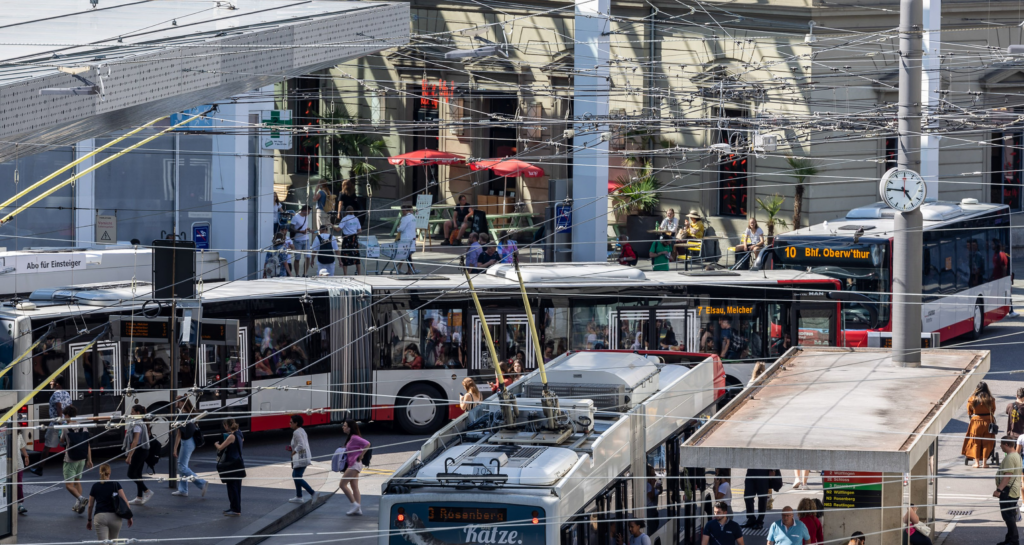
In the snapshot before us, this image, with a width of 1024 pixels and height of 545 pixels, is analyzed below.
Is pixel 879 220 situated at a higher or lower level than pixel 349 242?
higher

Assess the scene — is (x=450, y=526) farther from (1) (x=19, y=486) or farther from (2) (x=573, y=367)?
(1) (x=19, y=486)

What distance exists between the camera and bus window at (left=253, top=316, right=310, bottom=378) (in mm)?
21141

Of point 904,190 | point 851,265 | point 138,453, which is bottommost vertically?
point 138,453

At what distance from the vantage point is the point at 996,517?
16.7 metres

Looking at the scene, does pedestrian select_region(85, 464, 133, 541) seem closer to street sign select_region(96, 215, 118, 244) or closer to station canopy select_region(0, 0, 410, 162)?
station canopy select_region(0, 0, 410, 162)

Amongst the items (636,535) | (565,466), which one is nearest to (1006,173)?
(636,535)

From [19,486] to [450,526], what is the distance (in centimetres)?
794

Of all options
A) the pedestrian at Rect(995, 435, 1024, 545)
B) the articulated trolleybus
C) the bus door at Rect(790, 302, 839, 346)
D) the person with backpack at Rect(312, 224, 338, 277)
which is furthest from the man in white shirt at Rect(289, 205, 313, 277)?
the pedestrian at Rect(995, 435, 1024, 545)

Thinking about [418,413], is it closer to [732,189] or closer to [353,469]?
[353,469]

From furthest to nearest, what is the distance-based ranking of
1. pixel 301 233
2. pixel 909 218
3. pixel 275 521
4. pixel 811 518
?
pixel 301 233, pixel 909 218, pixel 275 521, pixel 811 518

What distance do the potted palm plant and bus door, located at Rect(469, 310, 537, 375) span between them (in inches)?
567

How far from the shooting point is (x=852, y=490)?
13.6 meters

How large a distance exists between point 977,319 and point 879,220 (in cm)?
380

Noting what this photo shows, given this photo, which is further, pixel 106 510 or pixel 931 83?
pixel 931 83
